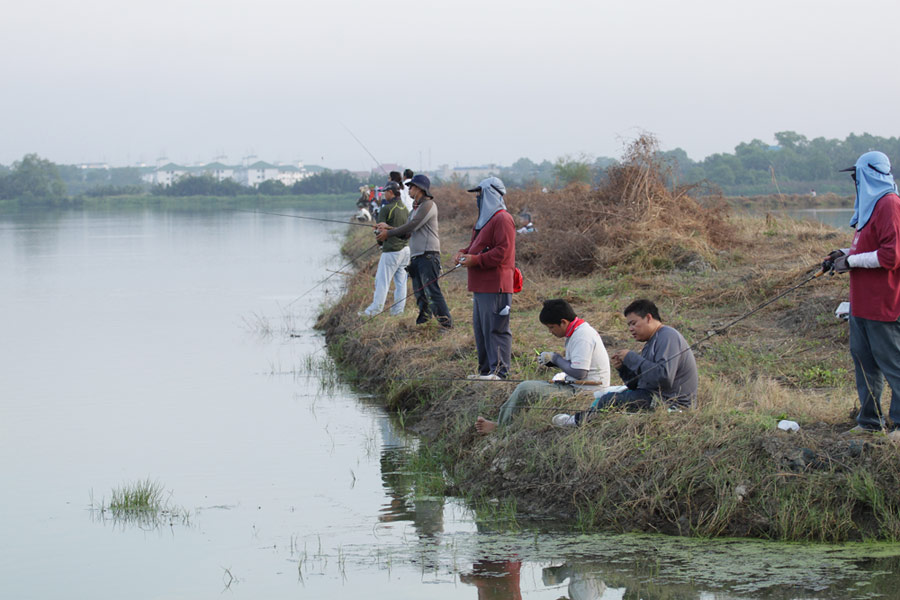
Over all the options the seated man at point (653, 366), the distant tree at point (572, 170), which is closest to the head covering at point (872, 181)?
the seated man at point (653, 366)

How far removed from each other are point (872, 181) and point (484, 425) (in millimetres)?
2983

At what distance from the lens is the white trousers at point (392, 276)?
12.0 m

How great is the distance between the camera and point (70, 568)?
583 cm

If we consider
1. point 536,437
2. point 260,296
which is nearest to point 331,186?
point 260,296

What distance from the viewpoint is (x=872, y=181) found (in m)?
5.82

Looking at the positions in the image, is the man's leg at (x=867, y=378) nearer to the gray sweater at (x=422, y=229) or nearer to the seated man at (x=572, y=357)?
the seated man at (x=572, y=357)

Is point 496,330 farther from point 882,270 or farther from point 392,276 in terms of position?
point 392,276

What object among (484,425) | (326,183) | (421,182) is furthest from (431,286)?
(326,183)

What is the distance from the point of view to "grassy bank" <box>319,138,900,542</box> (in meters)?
5.66

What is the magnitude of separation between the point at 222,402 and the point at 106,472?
2.62 m

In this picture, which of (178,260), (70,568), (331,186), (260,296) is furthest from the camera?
(331,186)

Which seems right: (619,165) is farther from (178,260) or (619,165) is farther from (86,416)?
(178,260)

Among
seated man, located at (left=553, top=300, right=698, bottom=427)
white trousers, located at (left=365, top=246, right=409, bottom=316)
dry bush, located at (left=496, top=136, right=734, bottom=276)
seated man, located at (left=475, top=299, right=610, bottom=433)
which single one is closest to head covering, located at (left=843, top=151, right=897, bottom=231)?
seated man, located at (left=553, top=300, right=698, bottom=427)

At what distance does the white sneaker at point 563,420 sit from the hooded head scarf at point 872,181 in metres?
2.07
